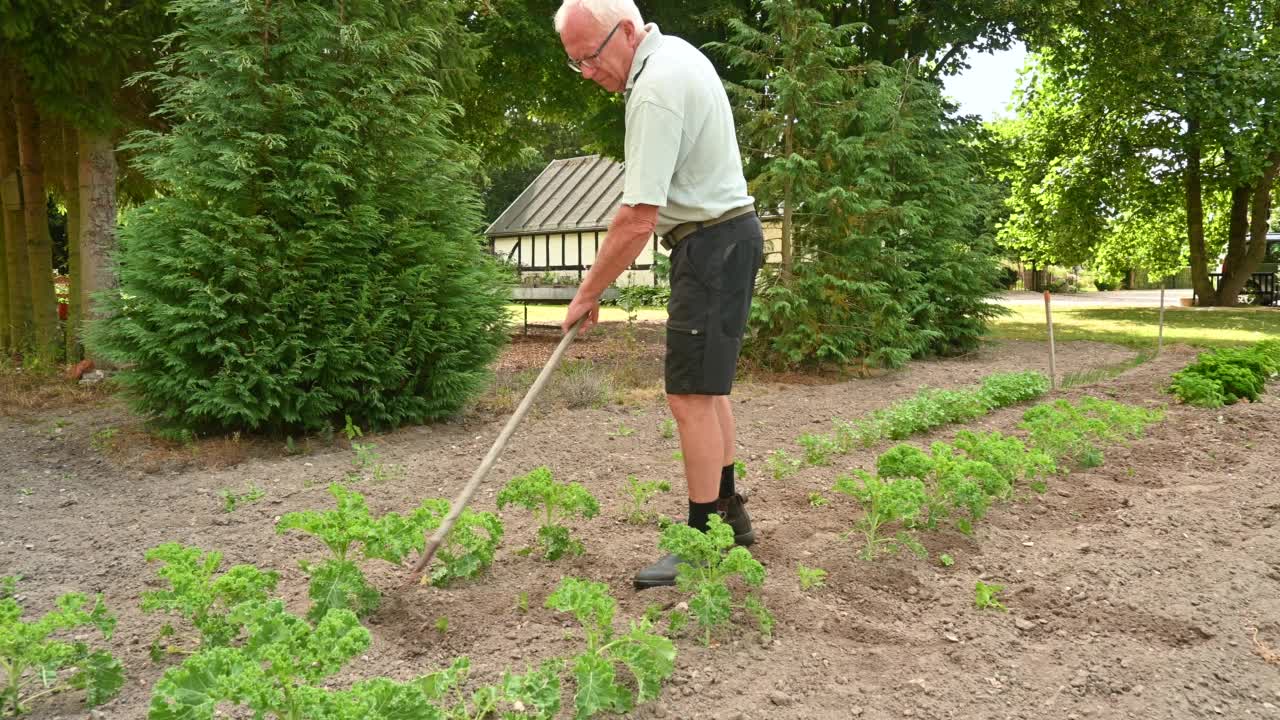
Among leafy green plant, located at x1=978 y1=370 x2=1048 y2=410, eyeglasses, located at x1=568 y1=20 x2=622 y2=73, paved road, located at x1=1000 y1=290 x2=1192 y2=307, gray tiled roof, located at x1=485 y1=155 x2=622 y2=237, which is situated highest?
gray tiled roof, located at x1=485 y1=155 x2=622 y2=237

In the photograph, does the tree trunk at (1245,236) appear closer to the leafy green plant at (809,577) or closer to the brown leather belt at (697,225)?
the brown leather belt at (697,225)

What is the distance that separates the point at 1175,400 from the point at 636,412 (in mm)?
4444

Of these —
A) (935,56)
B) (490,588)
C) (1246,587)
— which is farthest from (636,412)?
(935,56)

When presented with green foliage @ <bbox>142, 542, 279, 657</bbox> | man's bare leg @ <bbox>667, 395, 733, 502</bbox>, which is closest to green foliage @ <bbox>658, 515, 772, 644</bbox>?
man's bare leg @ <bbox>667, 395, 733, 502</bbox>

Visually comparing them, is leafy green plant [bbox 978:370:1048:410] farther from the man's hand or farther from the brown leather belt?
the man's hand

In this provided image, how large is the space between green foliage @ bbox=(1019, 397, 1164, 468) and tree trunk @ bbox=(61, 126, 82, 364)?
348 inches

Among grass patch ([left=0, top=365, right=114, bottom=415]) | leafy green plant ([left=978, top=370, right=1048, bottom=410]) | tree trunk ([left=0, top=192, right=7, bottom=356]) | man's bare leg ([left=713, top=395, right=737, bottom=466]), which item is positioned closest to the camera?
man's bare leg ([left=713, top=395, right=737, bottom=466])

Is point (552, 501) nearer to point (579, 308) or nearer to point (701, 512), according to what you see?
point (701, 512)

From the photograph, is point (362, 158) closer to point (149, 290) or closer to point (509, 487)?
point (149, 290)

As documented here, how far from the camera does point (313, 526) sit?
3.08m

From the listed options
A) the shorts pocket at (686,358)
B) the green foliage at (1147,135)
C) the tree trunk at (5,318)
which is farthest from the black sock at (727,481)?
the green foliage at (1147,135)

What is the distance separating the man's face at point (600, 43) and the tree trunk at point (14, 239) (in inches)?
397

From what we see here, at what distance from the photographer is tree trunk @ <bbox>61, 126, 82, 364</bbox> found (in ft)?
31.0

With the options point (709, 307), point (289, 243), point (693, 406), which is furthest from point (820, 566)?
point (289, 243)
